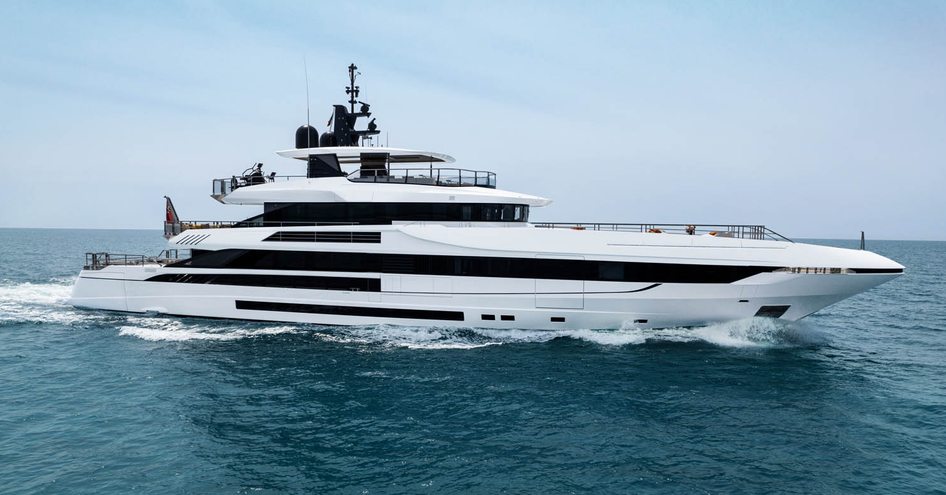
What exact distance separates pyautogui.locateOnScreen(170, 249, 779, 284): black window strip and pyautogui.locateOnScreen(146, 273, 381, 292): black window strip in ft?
1.34

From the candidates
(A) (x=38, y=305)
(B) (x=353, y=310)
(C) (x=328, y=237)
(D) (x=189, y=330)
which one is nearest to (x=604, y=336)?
(B) (x=353, y=310)

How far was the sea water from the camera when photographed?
416 inches

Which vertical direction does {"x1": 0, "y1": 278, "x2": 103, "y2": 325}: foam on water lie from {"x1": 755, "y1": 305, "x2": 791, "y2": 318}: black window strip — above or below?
below

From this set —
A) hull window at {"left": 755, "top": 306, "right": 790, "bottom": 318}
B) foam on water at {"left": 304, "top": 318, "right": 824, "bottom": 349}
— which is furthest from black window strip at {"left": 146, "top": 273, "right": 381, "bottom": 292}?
hull window at {"left": 755, "top": 306, "right": 790, "bottom": 318}

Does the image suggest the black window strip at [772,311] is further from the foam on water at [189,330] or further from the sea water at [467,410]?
the foam on water at [189,330]

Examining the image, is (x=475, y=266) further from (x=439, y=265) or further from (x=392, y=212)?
(x=392, y=212)

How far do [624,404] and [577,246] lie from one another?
7.34 metres

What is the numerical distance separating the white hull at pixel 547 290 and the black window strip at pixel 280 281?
20 centimetres

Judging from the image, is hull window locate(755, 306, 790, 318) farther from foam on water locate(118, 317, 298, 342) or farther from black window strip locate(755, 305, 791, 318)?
foam on water locate(118, 317, 298, 342)

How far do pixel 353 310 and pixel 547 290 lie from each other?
818 cm

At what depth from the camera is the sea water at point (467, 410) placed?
10555mm

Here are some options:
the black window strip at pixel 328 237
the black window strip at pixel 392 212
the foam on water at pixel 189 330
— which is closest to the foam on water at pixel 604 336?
the foam on water at pixel 189 330

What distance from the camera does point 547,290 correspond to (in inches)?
799

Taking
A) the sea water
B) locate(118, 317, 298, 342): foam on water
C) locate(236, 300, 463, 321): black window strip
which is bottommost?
the sea water
